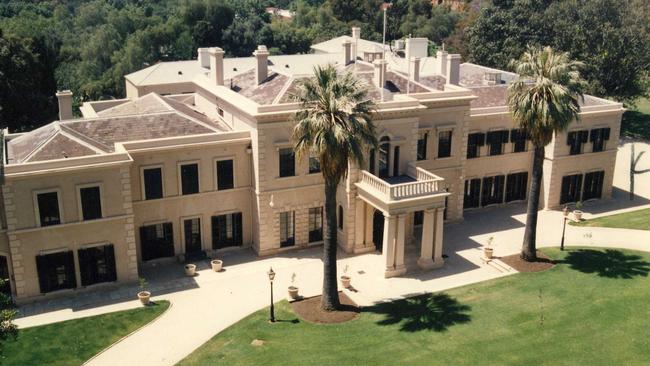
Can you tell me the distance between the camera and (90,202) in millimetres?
34625

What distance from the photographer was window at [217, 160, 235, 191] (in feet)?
130

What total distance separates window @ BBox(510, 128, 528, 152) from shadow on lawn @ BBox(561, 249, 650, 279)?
34.6 feet

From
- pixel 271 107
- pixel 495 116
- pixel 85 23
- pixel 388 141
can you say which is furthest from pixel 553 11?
pixel 85 23

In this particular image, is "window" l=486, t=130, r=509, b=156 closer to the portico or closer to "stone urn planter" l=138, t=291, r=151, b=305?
the portico

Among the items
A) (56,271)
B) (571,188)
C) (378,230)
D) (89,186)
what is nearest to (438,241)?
(378,230)

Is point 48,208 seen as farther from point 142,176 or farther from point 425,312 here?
point 425,312

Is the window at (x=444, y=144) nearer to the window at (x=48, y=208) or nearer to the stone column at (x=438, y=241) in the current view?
the stone column at (x=438, y=241)

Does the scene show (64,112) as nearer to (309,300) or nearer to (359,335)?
(309,300)

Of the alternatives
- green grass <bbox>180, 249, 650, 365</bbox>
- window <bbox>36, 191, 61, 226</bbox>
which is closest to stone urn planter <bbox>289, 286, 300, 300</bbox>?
green grass <bbox>180, 249, 650, 365</bbox>

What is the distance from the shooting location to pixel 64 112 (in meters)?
41.2

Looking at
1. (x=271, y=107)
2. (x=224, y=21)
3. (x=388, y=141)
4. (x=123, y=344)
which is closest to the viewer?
(x=123, y=344)

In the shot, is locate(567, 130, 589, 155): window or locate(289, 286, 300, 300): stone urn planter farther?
locate(567, 130, 589, 155): window

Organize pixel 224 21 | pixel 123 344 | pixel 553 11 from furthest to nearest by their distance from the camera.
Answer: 1. pixel 224 21
2. pixel 553 11
3. pixel 123 344

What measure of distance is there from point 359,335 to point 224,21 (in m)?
89.0
